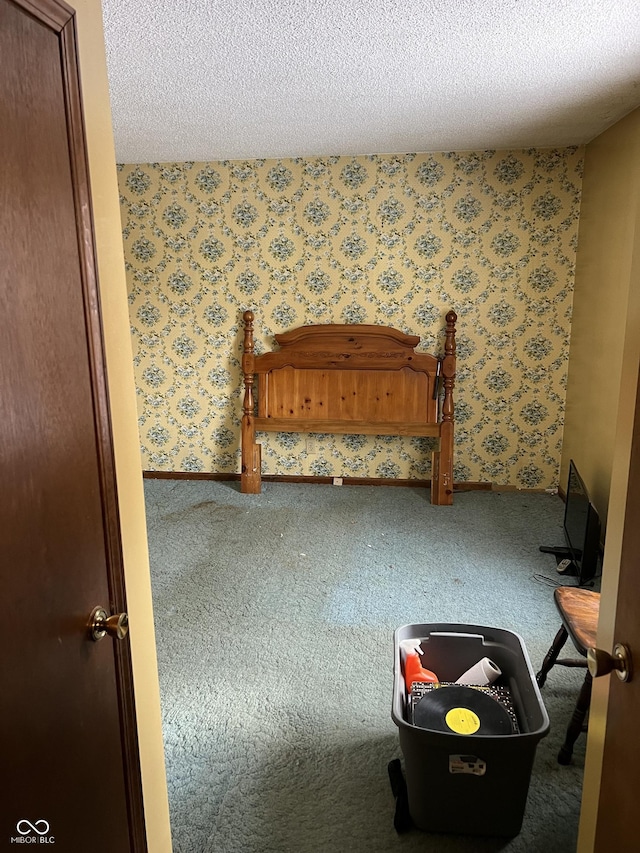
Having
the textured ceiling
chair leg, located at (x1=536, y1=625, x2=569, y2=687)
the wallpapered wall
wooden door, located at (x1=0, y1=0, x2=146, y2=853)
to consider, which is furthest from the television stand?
wooden door, located at (x1=0, y1=0, x2=146, y2=853)

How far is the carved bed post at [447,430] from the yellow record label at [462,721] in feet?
8.49

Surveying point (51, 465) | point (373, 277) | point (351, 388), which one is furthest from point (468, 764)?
point (373, 277)

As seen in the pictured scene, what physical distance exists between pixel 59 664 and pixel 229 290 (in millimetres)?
→ 3801

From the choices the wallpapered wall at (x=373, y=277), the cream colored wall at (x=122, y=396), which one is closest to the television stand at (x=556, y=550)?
the wallpapered wall at (x=373, y=277)

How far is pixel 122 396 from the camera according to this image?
3.74 feet

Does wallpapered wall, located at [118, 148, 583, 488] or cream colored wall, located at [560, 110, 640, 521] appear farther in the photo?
wallpapered wall, located at [118, 148, 583, 488]

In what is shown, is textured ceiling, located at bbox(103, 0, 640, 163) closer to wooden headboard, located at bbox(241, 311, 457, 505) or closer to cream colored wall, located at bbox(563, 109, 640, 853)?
cream colored wall, located at bbox(563, 109, 640, 853)

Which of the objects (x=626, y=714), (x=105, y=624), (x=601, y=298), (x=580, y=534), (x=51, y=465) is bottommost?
(x=580, y=534)

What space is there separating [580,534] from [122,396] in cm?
272

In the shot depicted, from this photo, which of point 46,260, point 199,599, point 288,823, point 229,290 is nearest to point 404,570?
point 199,599

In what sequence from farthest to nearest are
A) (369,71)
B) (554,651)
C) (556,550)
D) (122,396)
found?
1. (556,550)
2. (369,71)
3. (554,651)
4. (122,396)

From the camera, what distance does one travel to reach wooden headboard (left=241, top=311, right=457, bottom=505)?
13.9 feet

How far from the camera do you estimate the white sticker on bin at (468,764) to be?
154cm

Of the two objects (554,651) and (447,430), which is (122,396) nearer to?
(554,651)
